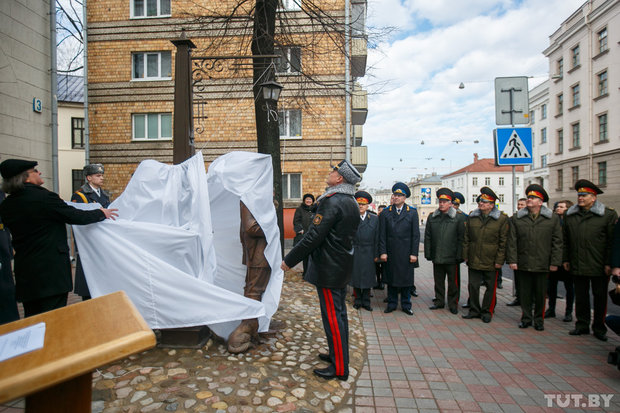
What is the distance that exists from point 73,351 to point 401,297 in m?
5.81

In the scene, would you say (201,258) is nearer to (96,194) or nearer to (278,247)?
(278,247)

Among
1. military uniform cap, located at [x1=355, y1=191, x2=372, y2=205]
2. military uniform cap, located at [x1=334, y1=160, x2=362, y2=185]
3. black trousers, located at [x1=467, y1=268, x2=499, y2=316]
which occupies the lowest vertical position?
black trousers, located at [x1=467, y1=268, x2=499, y2=316]

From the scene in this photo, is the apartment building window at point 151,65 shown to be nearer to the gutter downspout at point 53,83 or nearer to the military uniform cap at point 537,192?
the gutter downspout at point 53,83

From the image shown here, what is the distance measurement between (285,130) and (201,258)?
46.5 ft

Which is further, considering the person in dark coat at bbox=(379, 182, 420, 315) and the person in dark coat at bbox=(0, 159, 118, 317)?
the person in dark coat at bbox=(379, 182, 420, 315)

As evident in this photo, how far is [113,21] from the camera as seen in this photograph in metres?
17.7

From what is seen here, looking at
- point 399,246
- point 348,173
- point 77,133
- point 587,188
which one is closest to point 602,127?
point 587,188

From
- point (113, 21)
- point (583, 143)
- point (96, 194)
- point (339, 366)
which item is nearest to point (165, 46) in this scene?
point (113, 21)

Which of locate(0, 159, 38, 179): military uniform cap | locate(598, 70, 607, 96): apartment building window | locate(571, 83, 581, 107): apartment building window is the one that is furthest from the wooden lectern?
locate(571, 83, 581, 107): apartment building window

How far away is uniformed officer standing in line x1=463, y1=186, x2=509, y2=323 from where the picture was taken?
593cm

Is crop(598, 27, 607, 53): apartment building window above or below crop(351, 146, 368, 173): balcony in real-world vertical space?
above

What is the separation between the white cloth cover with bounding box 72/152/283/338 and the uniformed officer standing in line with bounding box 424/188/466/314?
3.38 metres

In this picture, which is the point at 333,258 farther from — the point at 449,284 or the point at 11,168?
the point at 449,284

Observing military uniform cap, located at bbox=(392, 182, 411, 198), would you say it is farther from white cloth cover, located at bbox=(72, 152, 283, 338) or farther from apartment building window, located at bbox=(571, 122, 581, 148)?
apartment building window, located at bbox=(571, 122, 581, 148)
